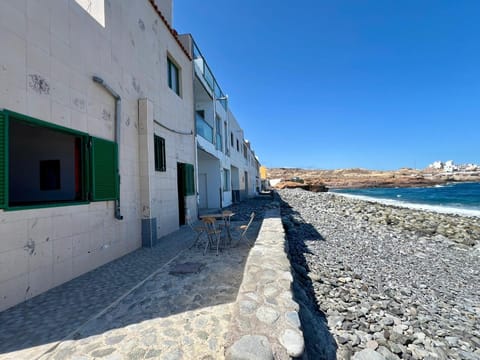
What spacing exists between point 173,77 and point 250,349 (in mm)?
8700

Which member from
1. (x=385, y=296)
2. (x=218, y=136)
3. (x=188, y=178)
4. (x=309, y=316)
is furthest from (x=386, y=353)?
(x=218, y=136)

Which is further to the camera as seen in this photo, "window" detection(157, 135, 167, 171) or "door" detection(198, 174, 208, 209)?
"door" detection(198, 174, 208, 209)

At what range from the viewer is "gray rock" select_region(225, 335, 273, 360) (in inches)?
74.1

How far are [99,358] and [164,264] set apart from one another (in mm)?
2588

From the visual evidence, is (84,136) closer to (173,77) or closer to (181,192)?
(181,192)

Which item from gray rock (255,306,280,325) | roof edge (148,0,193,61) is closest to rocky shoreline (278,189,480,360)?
gray rock (255,306,280,325)

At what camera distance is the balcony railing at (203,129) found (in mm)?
10538

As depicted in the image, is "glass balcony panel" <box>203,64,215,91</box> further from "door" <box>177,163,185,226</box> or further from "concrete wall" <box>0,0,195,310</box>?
"door" <box>177,163,185,226</box>

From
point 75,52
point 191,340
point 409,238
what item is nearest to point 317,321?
point 191,340

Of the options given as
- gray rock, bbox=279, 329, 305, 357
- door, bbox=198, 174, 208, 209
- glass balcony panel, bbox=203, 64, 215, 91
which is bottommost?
gray rock, bbox=279, 329, 305, 357

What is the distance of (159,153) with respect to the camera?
7.26 m

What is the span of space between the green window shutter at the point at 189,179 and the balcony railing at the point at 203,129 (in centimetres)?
193

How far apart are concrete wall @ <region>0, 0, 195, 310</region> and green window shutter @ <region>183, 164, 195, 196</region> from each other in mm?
1611

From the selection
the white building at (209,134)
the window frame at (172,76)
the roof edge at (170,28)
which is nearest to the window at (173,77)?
the window frame at (172,76)
